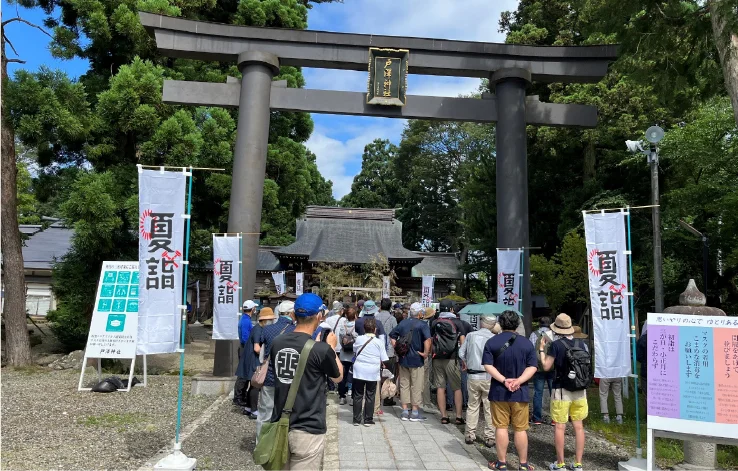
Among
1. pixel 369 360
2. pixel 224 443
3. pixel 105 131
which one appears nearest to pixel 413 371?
pixel 369 360

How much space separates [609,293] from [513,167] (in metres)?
4.64

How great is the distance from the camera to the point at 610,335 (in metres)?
5.82

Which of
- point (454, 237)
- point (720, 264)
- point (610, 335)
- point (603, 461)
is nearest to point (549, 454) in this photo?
point (603, 461)

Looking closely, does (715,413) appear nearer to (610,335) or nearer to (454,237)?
(610,335)

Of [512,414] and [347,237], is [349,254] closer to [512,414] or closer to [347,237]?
[347,237]

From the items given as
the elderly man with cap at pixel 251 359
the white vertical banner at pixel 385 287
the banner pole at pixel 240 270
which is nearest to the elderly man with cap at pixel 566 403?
the elderly man with cap at pixel 251 359

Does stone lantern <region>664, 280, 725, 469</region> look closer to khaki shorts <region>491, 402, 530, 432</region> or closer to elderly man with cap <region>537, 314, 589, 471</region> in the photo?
elderly man with cap <region>537, 314, 589, 471</region>

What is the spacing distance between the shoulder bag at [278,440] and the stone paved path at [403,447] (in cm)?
189

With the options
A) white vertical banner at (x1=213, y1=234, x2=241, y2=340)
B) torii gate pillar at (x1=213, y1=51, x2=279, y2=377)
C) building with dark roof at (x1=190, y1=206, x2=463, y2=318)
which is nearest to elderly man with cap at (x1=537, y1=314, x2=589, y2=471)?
white vertical banner at (x1=213, y1=234, x2=241, y2=340)

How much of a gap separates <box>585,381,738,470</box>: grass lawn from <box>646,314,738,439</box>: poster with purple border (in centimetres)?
101

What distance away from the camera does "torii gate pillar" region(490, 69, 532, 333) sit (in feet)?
32.2

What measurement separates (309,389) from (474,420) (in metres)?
3.49

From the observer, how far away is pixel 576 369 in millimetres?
5207

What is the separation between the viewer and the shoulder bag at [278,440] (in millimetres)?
3320
